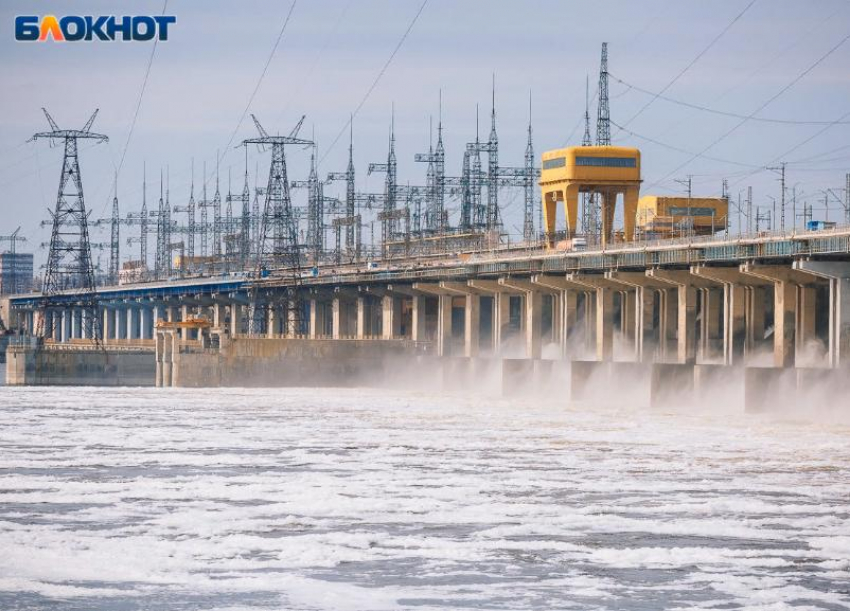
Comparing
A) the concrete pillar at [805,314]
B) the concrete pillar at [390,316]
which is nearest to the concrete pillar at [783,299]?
the concrete pillar at [805,314]

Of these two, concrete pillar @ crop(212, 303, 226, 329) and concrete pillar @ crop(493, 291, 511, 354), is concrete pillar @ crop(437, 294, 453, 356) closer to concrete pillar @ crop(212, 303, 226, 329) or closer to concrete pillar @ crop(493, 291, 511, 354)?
concrete pillar @ crop(493, 291, 511, 354)

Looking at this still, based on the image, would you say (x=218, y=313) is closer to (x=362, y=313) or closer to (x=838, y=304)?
(x=362, y=313)

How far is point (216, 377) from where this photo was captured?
112m

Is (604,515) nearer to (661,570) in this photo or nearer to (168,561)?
(661,570)

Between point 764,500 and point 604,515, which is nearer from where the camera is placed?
point 604,515

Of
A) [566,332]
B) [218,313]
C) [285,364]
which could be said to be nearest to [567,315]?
[566,332]

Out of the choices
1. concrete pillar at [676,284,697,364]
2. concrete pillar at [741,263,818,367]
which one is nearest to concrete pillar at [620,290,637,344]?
concrete pillar at [676,284,697,364]

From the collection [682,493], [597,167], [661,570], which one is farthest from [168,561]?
[597,167]

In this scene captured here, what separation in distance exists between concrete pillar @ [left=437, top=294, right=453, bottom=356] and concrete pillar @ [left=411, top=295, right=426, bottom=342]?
2475mm

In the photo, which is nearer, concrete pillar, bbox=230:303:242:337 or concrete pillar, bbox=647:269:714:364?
concrete pillar, bbox=647:269:714:364

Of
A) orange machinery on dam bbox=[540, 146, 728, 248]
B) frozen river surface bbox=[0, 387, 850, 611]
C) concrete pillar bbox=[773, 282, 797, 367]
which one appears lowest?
frozen river surface bbox=[0, 387, 850, 611]

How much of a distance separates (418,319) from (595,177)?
1769 cm

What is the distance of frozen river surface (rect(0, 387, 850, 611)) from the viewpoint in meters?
23.3

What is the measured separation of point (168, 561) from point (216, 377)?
3415 inches
